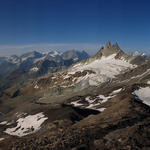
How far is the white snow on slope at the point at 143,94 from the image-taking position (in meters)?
68.0

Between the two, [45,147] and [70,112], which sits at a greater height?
[45,147]

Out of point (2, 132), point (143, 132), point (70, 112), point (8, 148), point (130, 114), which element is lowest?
point (2, 132)

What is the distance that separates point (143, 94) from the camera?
76.0 metres

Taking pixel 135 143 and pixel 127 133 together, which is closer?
pixel 135 143

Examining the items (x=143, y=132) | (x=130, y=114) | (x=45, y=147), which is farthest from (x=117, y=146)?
(x=130, y=114)

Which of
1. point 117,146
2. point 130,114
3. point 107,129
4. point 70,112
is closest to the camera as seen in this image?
point 117,146

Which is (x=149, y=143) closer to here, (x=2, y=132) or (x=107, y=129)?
(x=107, y=129)

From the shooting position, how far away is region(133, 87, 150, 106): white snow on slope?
6801 cm

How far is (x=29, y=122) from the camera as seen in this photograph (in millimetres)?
71750

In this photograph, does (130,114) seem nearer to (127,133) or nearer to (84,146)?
(127,133)

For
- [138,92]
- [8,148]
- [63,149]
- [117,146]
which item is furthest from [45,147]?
[138,92]

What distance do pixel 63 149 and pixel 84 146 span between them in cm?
311

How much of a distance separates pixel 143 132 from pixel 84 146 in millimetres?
10261

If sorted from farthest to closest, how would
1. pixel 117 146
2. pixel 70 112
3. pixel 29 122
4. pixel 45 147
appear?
pixel 29 122
pixel 70 112
pixel 45 147
pixel 117 146
